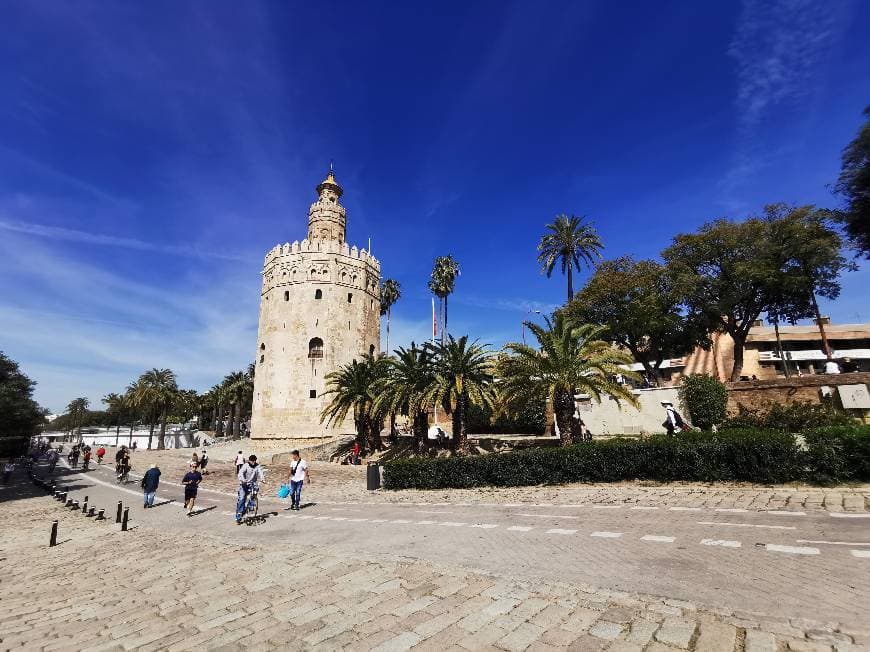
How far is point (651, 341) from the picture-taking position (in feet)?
102

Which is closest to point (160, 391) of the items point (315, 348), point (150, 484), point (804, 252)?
point (315, 348)

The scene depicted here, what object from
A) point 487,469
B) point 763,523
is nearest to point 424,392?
point 487,469

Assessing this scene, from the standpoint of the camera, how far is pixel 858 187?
22.1m

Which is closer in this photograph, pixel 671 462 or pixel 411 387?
pixel 671 462

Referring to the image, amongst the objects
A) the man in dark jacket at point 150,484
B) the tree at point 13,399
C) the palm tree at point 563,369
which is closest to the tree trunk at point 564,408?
the palm tree at point 563,369

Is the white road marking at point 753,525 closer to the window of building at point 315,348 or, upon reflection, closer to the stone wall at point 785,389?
the stone wall at point 785,389

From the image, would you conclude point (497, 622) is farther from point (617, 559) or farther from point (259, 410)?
point (259, 410)

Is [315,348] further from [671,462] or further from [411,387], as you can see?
[671,462]

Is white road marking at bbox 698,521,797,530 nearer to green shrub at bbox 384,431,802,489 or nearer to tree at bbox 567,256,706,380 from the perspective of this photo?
green shrub at bbox 384,431,802,489

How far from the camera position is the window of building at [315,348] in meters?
38.3

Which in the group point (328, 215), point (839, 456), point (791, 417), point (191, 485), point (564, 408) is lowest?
point (191, 485)

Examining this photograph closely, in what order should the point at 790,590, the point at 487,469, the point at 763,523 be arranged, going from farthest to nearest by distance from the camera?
1. the point at 487,469
2. the point at 763,523
3. the point at 790,590

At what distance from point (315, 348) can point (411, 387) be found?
18230 mm

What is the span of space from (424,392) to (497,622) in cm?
1794
